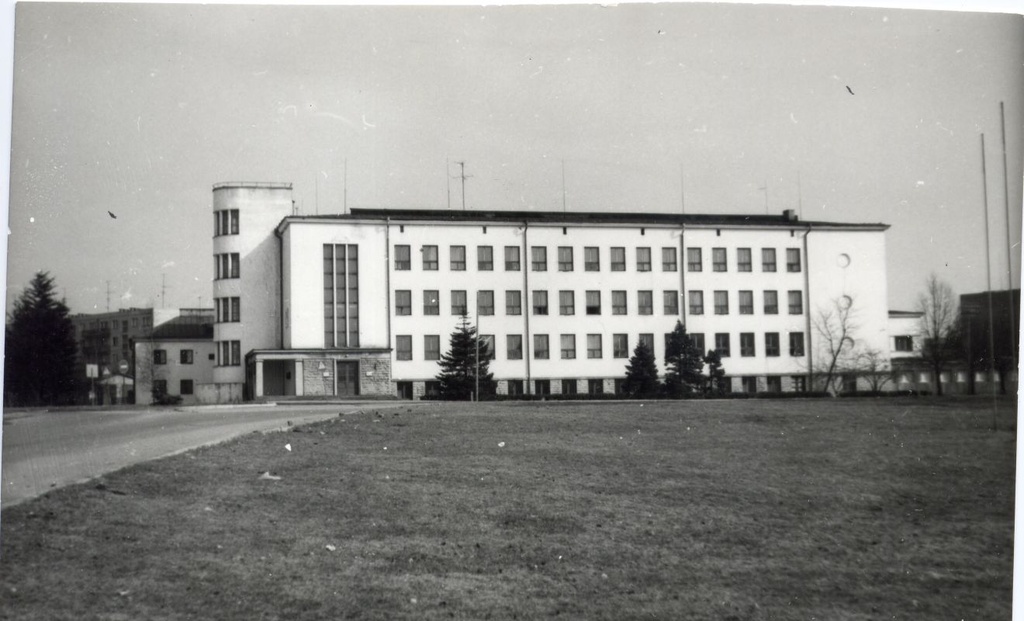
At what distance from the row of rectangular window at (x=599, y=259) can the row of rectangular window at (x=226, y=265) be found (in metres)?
3.69

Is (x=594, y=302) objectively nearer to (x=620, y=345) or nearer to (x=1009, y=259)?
(x=620, y=345)

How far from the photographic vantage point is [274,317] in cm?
2378

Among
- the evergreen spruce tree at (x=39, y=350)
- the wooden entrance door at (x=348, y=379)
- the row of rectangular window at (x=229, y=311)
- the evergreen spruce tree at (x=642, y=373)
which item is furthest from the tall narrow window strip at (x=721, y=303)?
the row of rectangular window at (x=229, y=311)

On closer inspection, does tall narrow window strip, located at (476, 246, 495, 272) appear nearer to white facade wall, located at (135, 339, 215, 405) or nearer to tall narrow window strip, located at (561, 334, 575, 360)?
tall narrow window strip, located at (561, 334, 575, 360)

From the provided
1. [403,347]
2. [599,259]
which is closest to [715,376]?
[599,259]

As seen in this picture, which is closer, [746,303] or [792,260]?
[792,260]

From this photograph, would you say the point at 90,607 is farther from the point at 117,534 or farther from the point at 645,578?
the point at 645,578

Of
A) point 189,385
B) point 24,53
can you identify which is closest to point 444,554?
point 24,53

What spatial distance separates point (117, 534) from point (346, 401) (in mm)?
12068

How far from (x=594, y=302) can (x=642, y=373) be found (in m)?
1.73

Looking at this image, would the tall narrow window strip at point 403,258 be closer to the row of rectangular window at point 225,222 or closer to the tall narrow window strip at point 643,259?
the row of rectangular window at point 225,222

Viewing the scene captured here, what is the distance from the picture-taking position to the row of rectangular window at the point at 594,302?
1406 cm

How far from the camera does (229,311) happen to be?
2236cm

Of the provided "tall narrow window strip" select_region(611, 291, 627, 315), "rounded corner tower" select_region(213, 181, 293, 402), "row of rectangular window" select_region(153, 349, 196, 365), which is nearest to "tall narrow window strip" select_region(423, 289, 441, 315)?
"rounded corner tower" select_region(213, 181, 293, 402)
